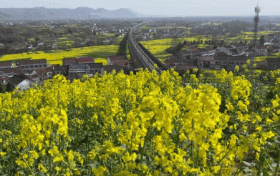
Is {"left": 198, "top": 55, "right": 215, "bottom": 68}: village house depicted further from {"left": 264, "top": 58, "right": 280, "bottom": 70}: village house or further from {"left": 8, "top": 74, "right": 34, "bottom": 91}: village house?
{"left": 8, "top": 74, "right": 34, "bottom": 91}: village house

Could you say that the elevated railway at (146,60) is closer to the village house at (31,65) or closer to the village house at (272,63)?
the village house at (272,63)

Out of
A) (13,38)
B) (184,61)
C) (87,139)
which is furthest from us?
(13,38)

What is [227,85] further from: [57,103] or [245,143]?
[245,143]

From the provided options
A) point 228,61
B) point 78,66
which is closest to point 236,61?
point 228,61

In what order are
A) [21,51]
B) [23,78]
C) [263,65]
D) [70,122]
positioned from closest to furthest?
[70,122], [23,78], [263,65], [21,51]

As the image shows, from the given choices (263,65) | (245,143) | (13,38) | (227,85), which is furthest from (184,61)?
(13,38)

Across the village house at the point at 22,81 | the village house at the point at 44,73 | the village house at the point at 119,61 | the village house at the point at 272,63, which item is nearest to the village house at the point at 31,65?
the village house at the point at 44,73

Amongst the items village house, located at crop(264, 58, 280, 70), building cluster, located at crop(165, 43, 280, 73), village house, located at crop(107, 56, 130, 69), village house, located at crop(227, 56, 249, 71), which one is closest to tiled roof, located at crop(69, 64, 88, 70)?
village house, located at crop(107, 56, 130, 69)
